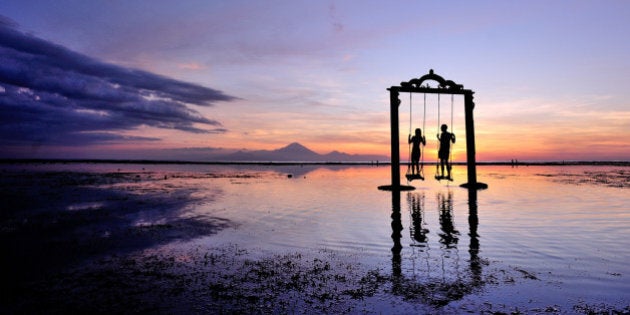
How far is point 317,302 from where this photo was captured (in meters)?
5.96

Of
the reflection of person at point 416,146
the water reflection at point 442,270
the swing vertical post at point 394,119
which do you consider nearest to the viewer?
the water reflection at point 442,270

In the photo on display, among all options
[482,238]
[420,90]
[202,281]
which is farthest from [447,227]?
[420,90]

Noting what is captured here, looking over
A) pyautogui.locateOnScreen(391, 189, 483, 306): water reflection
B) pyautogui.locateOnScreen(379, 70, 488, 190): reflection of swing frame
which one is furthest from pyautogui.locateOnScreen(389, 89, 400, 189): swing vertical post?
pyautogui.locateOnScreen(391, 189, 483, 306): water reflection

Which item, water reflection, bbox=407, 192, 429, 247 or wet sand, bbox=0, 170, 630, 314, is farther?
water reflection, bbox=407, 192, 429, 247

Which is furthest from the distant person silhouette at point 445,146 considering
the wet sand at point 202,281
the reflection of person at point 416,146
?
the wet sand at point 202,281

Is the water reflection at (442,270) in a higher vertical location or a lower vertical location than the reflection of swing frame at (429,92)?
lower

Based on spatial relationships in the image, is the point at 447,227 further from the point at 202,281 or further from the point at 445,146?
the point at 445,146

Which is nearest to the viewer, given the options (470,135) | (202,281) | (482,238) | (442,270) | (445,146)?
(202,281)

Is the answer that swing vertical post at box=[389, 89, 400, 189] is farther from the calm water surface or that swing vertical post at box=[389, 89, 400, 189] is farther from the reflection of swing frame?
the calm water surface

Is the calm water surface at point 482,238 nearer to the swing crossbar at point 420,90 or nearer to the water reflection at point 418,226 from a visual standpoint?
the water reflection at point 418,226

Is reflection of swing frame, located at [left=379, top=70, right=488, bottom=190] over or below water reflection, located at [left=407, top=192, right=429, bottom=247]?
over

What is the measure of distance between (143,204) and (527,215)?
18440 millimetres

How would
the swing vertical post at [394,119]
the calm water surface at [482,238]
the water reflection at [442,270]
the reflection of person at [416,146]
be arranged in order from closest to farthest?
the water reflection at [442,270] < the calm water surface at [482,238] < the reflection of person at [416,146] < the swing vertical post at [394,119]

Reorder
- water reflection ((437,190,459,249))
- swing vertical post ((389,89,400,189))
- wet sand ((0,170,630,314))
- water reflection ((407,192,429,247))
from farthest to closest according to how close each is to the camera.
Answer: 1. swing vertical post ((389,89,400,189))
2. water reflection ((407,192,429,247))
3. water reflection ((437,190,459,249))
4. wet sand ((0,170,630,314))
